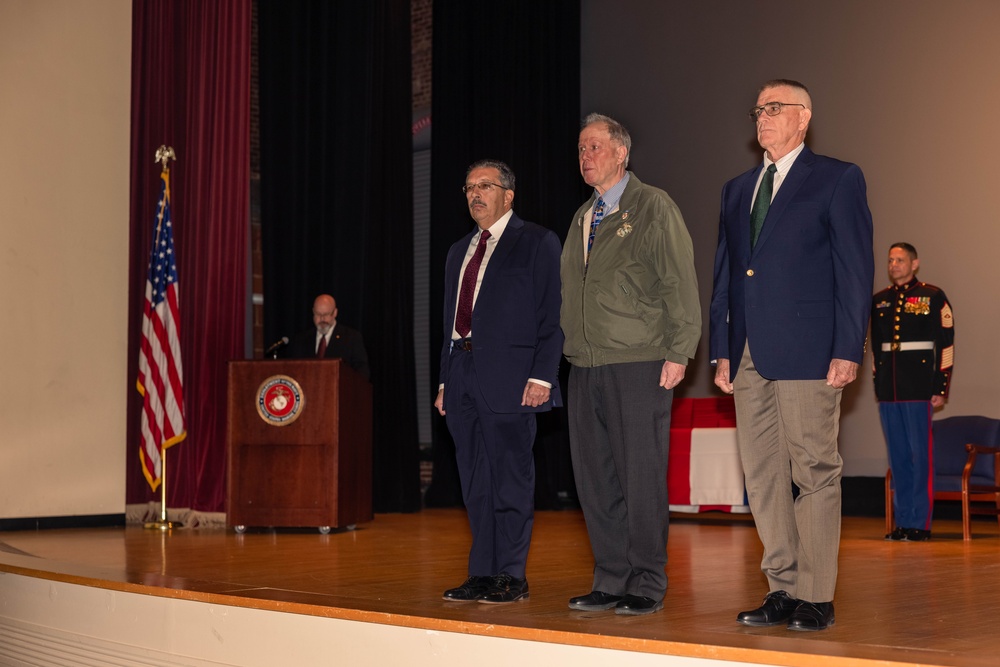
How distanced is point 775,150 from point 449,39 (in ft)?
22.9

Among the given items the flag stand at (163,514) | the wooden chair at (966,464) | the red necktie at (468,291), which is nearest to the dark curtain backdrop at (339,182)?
the flag stand at (163,514)

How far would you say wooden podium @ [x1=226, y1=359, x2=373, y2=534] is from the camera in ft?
20.2

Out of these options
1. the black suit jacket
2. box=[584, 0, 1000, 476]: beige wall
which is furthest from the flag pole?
box=[584, 0, 1000, 476]: beige wall

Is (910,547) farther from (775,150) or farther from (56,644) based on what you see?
(56,644)

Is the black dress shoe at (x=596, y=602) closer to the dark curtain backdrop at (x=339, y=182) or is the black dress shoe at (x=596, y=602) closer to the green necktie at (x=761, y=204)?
→ the green necktie at (x=761, y=204)

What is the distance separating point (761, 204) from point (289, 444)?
400 centimetres

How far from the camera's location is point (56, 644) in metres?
3.70

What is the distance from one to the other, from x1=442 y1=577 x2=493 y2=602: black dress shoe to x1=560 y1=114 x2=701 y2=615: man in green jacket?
0.32m

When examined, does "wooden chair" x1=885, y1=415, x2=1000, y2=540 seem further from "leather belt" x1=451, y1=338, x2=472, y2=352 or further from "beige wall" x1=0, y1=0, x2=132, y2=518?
"beige wall" x1=0, y1=0, x2=132, y2=518

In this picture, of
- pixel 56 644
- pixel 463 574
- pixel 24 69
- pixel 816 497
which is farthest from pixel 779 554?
pixel 24 69

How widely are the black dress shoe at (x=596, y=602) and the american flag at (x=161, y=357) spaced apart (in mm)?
4377

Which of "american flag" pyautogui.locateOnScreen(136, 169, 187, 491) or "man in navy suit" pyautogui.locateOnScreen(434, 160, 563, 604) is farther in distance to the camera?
"american flag" pyautogui.locateOnScreen(136, 169, 187, 491)

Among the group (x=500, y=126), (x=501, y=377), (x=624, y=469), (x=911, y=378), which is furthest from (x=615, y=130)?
(x=500, y=126)

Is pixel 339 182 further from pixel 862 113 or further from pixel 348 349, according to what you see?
pixel 862 113
